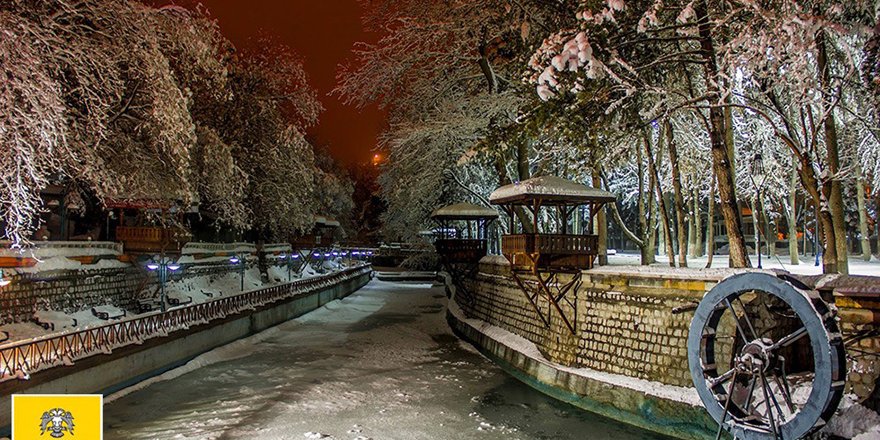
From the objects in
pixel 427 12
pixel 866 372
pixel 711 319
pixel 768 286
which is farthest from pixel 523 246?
pixel 427 12

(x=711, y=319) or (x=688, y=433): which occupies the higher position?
(x=711, y=319)

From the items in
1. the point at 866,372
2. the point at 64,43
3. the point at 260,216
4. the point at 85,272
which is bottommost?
the point at 866,372

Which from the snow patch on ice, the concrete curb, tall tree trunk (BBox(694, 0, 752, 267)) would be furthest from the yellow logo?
tall tree trunk (BBox(694, 0, 752, 267))

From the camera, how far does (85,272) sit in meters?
15.1

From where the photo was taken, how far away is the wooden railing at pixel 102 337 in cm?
934

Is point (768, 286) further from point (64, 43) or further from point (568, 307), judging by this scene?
point (64, 43)

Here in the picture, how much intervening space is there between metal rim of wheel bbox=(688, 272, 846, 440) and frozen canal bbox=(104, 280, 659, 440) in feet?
7.36

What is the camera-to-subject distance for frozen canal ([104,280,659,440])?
10.1m

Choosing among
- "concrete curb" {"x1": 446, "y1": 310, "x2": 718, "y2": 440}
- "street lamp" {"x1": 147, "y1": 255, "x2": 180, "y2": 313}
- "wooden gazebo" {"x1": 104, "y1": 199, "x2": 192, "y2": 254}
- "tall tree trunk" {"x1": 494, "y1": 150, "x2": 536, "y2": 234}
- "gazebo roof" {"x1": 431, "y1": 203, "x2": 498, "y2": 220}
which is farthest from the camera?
"gazebo roof" {"x1": 431, "y1": 203, "x2": 498, "y2": 220}

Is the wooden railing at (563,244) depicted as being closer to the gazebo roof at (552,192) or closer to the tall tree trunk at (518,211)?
the gazebo roof at (552,192)

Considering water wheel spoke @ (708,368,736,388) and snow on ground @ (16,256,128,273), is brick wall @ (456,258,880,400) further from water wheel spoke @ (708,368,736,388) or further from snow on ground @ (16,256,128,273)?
snow on ground @ (16,256,128,273)

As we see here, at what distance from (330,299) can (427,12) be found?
1736 centimetres

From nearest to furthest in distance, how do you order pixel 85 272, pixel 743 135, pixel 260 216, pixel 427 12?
pixel 85 272 < pixel 427 12 < pixel 743 135 < pixel 260 216

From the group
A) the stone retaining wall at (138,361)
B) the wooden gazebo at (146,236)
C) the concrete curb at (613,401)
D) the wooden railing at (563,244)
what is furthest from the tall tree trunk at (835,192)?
the wooden gazebo at (146,236)
